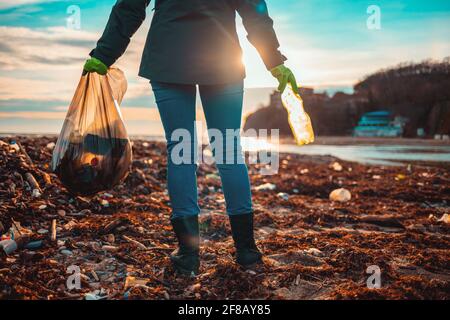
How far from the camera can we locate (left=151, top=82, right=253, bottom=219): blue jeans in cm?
207

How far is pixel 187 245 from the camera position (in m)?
2.13

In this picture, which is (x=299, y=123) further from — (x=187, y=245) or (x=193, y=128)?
(x=187, y=245)

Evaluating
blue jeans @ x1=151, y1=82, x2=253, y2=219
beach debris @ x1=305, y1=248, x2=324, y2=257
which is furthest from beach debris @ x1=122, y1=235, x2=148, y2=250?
beach debris @ x1=305, y1=248, x2=324, y2=257

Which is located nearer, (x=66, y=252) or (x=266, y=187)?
(x=66, y=252)

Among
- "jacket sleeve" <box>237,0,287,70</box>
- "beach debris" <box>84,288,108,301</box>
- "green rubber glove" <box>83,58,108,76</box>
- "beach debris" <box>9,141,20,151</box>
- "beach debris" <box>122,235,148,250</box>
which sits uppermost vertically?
"jacket sleeve" <box>237,0,287,70</box>

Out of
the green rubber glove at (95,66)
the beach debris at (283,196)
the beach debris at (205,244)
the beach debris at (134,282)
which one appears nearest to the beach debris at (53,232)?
the beach debris at (205,244)

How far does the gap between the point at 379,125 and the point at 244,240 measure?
139ft

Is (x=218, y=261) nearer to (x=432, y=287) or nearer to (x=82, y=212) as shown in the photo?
(x=432, y=287)

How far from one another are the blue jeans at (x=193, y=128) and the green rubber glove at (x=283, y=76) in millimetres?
238

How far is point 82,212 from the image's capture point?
327cm

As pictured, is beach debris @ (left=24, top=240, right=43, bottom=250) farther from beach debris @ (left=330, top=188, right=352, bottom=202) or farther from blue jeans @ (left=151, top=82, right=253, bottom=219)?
beach debris @ (left=330, top=188, right=352, bottom=202)

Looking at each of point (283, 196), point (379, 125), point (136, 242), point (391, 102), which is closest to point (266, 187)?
Result: point (283, 196)

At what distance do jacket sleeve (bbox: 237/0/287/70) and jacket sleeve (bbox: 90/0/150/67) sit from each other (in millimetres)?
557
